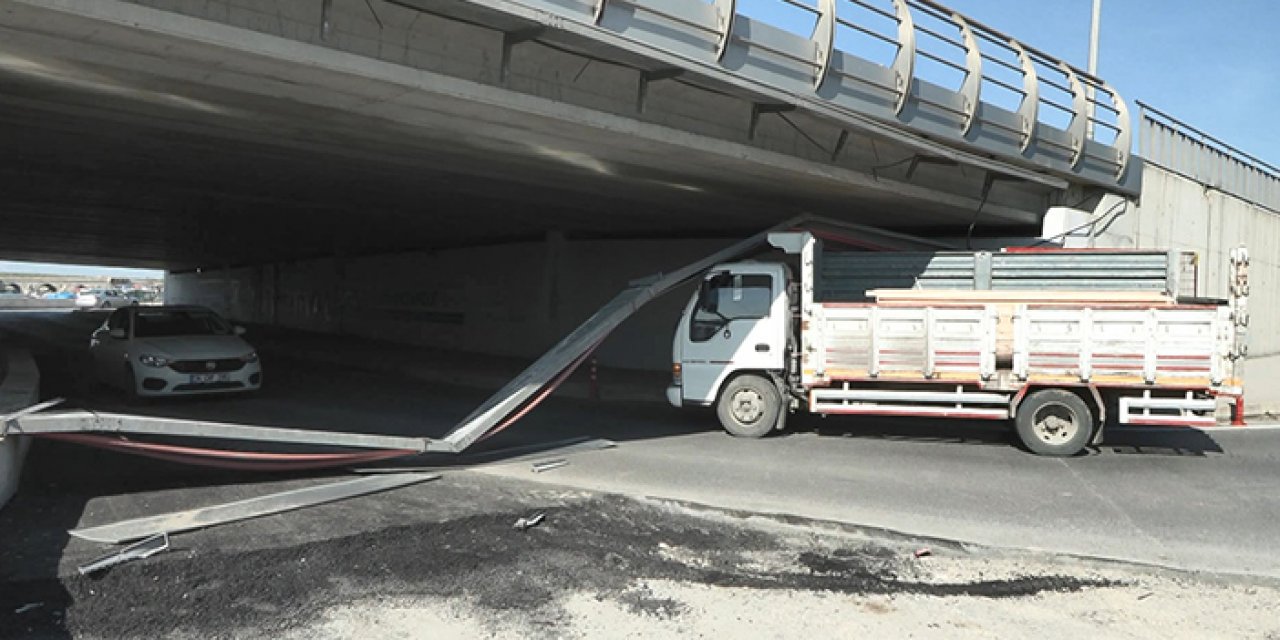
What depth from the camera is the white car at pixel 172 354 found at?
12152mm

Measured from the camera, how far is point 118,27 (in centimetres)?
652

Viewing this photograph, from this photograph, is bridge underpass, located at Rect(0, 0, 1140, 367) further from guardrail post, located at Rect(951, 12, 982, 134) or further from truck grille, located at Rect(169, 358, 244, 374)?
truck grille, located at Rect(169, 358, 244, 374)

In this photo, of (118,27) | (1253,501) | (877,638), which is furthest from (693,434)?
(118,27)

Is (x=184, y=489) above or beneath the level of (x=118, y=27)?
beneath

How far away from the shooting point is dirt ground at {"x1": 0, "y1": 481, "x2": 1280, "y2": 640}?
4.49m

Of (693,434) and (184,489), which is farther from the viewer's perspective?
(693,434)

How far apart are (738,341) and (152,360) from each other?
8.76 metres

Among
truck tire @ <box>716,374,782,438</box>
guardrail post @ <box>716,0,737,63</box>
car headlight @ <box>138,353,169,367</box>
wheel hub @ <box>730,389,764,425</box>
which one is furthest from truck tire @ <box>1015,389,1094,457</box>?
car headlight @ <box>138,353,169,367</box>

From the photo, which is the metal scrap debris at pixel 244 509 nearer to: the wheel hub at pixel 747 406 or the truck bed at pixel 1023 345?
the wheel hub at pixel 747 406

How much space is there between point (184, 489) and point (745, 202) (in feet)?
35.6

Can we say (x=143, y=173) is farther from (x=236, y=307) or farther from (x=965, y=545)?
(x=236, y=307)

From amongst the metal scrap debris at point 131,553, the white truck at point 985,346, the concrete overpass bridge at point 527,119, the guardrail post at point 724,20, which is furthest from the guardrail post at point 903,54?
the metal scrap debris at point 131,553

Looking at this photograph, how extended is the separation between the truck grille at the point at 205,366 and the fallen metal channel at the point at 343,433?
3.09 meters

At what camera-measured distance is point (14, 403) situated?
7809 mm
